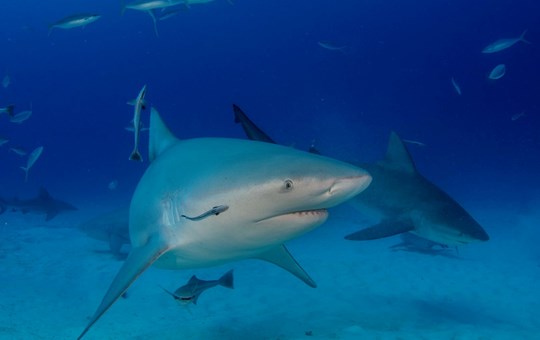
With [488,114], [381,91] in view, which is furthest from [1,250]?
[381,91]

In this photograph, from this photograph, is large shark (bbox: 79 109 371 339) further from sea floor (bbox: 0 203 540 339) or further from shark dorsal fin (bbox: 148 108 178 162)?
sea floor (bbox: 0 203 540 339)

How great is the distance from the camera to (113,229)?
9.88 m

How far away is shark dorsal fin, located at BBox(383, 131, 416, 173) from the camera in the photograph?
6.25 m

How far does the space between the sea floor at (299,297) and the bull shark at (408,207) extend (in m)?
1.13

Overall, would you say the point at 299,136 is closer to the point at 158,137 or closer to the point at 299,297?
the point at 299,297

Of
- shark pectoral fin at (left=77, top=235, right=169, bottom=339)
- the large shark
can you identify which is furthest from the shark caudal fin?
shark pectoral fin at (left=77, top=235, right=169, bottom=339)

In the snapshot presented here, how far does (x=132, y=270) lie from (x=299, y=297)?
412 cm

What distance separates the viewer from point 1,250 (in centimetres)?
934

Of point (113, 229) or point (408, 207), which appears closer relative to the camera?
point (408, 207)

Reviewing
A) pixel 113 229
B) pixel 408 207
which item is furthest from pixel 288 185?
pixel 113 229

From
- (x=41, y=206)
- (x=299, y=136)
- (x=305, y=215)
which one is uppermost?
(x=305, y=215)

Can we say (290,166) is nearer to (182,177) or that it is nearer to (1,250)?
(182,177)

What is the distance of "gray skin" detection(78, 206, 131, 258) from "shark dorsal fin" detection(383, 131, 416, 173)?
6030 millimetres

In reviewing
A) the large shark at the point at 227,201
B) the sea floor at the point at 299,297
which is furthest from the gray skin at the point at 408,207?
the large shark at the point at 227,201
